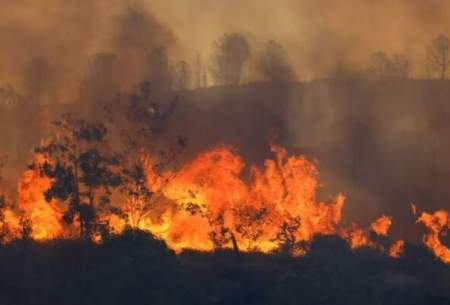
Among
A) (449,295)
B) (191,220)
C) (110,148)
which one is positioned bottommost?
(449,295)

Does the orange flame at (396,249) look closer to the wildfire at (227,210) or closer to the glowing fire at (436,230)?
the wildfire at (227,210)

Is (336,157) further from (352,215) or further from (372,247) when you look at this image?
(372,247)

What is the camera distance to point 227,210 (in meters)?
77.0

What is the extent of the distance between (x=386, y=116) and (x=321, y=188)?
27542mm

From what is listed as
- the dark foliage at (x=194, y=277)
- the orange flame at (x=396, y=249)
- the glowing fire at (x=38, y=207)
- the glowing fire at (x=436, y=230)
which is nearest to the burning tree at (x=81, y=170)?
the glowing fire at (x=38, y=207)

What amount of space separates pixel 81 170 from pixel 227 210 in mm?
12617

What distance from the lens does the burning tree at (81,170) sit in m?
70.9

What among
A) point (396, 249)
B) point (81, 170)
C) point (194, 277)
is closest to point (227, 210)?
point (194, 277)

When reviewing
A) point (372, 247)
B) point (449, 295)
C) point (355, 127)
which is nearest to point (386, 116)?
point (355, 127)

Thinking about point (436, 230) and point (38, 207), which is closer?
point (38, 207)

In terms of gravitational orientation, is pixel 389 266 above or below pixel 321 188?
below

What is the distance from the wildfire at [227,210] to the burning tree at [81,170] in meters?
1.29

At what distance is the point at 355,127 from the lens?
10981 centimetres

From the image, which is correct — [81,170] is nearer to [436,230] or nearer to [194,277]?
[194,277]
